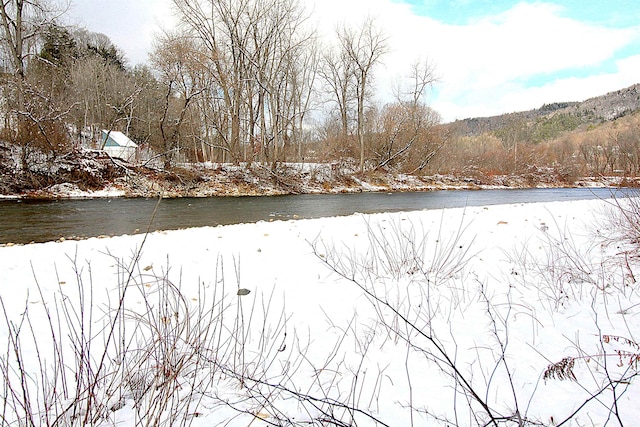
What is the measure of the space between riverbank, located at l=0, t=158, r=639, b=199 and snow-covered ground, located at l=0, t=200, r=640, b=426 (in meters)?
12.0

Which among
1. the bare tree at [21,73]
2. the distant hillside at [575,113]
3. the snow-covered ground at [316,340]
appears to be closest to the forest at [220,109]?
the bare tree at [21,73]

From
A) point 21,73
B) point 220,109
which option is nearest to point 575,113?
point 220,109

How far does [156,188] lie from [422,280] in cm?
1812

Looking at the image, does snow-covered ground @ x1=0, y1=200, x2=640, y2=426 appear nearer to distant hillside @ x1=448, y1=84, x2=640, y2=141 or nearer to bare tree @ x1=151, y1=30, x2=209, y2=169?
bare tree @ x1=151, y1=30, x2=209, y2=169

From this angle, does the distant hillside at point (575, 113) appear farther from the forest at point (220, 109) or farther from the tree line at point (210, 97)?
the tree line at point (210, 97)

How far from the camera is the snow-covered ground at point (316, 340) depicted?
1.48m

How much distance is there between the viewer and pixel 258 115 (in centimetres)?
2542

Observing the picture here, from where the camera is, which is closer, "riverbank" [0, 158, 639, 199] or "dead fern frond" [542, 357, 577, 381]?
"dead fern frond" [542, 357, 577, 381]

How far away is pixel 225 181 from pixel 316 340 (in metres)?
19.4

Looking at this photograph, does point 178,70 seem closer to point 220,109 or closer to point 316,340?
point 220,109

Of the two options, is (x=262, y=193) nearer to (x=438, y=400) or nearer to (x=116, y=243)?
(x=116, y=243)

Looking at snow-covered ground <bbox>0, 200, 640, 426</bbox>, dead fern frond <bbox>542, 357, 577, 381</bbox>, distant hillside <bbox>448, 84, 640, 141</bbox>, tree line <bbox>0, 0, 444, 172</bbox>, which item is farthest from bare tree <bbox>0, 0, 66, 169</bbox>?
distant hillside <bbox>448, 84, 640, 141</bbox>

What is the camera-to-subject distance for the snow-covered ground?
58.4 inches

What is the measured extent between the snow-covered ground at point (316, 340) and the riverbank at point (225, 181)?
12009 millimetres
